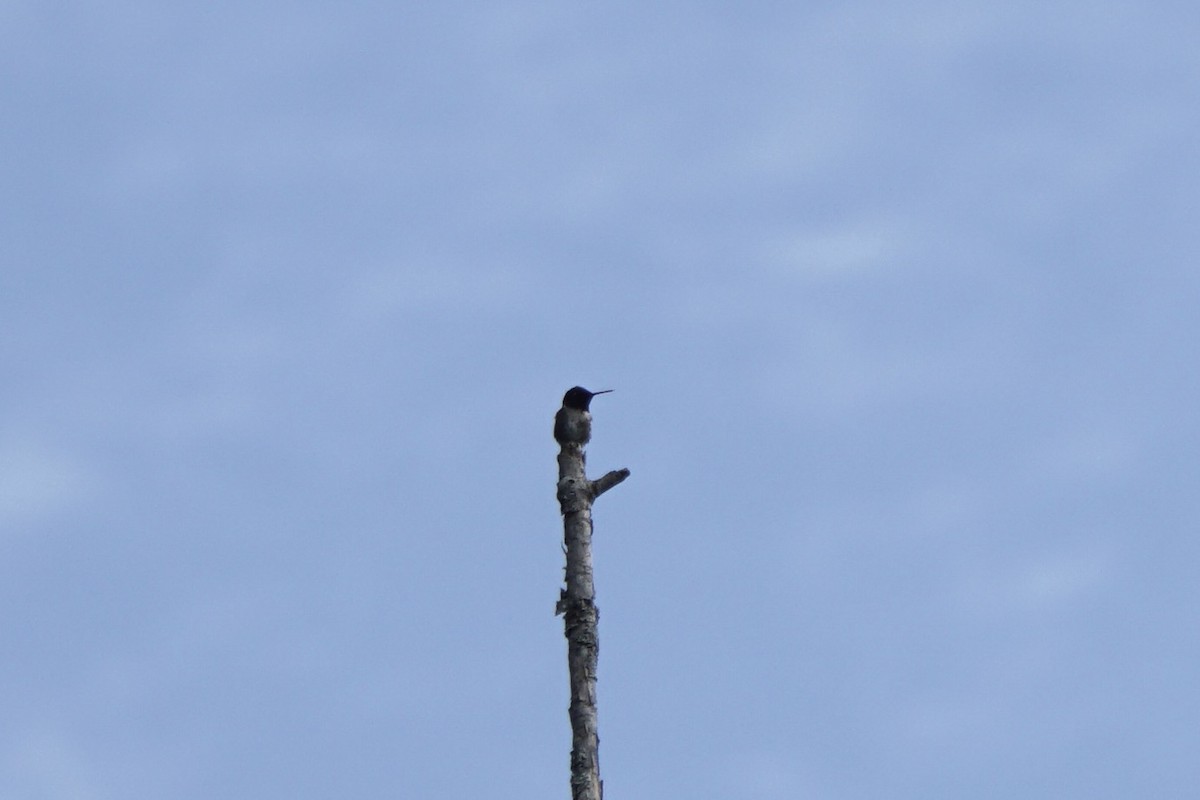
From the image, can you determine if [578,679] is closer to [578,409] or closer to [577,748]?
[577,748]

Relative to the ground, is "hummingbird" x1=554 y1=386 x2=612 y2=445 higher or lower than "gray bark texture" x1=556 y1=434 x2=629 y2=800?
higher

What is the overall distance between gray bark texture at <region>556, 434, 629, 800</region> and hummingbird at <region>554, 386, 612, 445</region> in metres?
0.07

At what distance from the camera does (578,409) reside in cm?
1927

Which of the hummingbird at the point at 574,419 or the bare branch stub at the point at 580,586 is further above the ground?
the hummingbird at the point at 574,419

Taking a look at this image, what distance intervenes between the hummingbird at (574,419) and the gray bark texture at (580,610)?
0.23 ft

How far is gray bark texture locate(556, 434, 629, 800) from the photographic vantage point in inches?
695

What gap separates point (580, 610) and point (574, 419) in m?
1.57

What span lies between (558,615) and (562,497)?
2.77ft

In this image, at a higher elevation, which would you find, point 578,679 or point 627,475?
point 627,475

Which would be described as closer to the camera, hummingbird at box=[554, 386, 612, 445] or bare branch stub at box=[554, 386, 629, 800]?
bare branch stub at box=[554, 386, 629, 800]

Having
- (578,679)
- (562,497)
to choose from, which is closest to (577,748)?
(578,679)

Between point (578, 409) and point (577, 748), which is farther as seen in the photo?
point (578, 409)

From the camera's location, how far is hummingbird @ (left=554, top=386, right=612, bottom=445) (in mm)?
19141

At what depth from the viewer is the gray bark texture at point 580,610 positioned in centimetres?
1766
